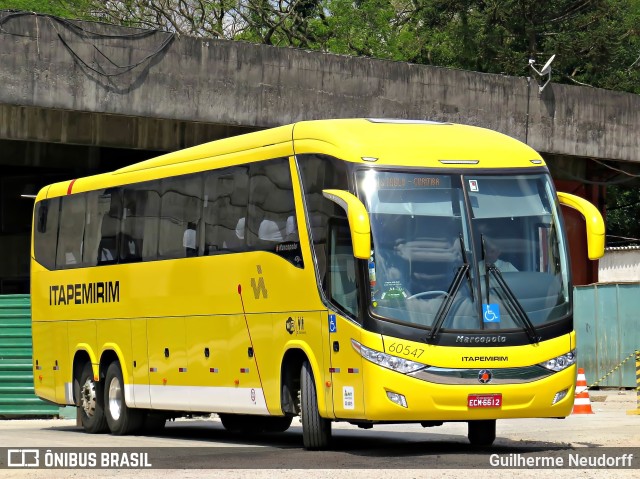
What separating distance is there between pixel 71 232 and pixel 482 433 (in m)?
8.36

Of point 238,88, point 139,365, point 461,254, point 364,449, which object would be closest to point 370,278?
point 461,254

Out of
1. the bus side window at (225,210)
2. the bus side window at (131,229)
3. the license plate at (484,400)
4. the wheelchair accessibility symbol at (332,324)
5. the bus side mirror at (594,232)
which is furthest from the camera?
the bus side window at (131,229)

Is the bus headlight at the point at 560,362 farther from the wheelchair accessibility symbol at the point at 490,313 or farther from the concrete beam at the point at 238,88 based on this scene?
the concrete beam at the point at 238,88

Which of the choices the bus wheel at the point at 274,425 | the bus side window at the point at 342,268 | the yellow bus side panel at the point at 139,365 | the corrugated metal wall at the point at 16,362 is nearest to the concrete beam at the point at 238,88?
the corrugated metal wall at the point at 16,362

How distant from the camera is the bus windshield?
14453mm

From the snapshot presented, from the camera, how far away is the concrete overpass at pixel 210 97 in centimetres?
2664

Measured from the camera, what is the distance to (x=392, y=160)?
49.2 ft

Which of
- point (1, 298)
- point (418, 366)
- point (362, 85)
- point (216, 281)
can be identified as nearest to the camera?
point (418, 366)

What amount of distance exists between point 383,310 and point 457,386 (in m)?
1.06

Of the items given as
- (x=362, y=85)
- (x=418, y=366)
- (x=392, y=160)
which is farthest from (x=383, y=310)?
(x=362, y=85)

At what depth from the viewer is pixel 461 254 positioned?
14.6 m

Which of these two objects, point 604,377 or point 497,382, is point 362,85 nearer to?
point 604,377

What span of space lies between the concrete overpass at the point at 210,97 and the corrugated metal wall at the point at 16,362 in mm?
3576

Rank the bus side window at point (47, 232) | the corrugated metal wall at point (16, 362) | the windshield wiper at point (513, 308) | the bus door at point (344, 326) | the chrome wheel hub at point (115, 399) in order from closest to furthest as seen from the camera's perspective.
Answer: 1. the bus door at point (344, 326)
2. the windshield wiper at point (513, 308)
3. the chrome wheel hub at point (115, 399)
4. the bus side window at point (47, 232)
5. the corrugated metal wall at point (16, 362)
